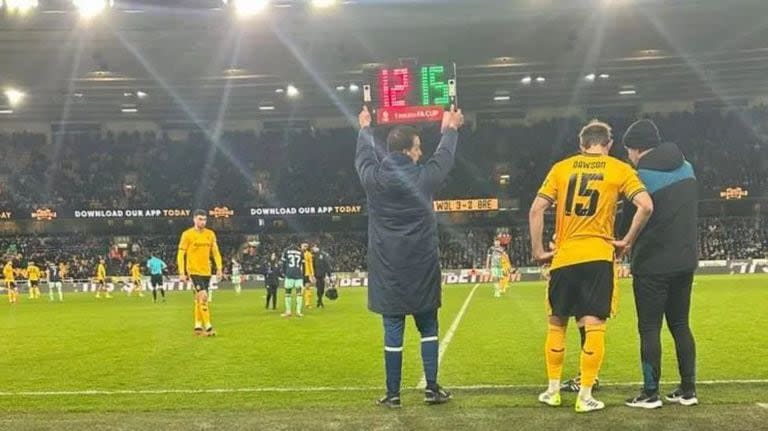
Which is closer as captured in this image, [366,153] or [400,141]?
[400,141]

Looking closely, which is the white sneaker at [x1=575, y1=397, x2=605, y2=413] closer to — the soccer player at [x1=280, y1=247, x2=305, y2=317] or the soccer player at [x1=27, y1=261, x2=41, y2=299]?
the soccer player at [x1=280, y1=247, x2=305, y2=317]

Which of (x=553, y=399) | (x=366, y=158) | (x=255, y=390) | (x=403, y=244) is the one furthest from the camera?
(x=255, y=390)

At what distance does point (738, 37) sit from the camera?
28.7 meters

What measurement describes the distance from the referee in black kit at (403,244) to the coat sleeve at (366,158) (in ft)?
0.04

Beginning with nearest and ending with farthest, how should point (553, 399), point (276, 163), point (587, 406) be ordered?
1. point (587, 406)
2. point (553, 399)
3. point (276, 163)

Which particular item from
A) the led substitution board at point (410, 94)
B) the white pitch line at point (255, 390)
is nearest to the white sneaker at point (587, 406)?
the white pitch line at point (255, 390)

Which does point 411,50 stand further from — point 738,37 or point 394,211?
point 394,211

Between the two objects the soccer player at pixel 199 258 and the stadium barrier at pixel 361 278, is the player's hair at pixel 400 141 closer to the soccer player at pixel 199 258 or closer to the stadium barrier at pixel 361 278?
the soccer player at pixel 199 258

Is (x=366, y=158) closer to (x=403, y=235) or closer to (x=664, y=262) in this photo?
(x=403, y=235)

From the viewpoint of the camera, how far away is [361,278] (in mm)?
36000

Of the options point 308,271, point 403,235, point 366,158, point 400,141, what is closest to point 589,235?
point 403,235

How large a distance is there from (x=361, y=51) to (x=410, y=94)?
11837mm

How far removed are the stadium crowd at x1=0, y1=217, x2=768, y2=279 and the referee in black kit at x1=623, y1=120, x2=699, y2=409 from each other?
34903 mm

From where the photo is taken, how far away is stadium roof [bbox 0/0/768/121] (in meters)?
24.7
